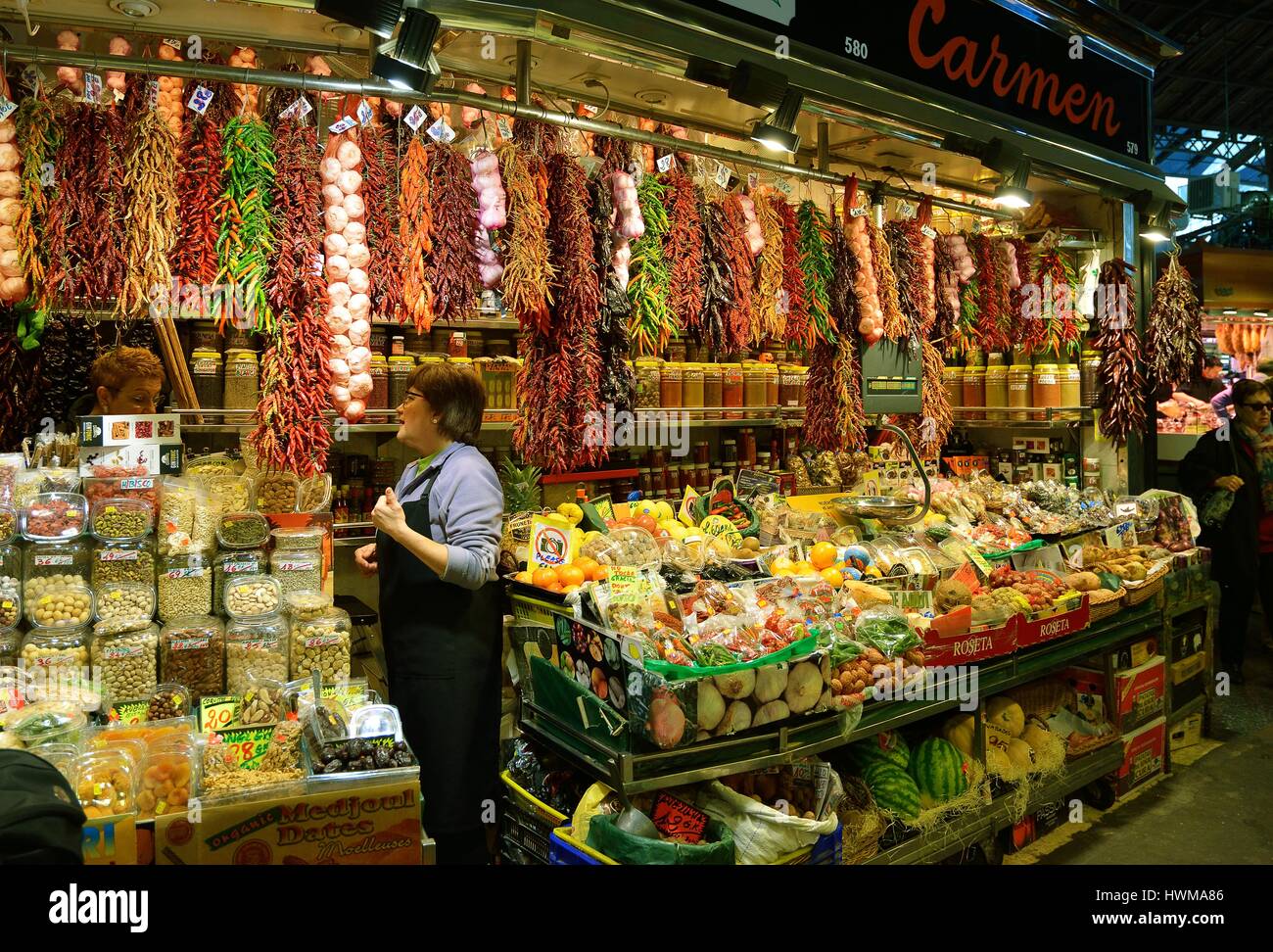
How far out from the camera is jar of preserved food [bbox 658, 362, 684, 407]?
5402mm

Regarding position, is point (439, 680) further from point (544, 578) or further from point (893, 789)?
point (893, 789)

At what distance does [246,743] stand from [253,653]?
0.50 metres

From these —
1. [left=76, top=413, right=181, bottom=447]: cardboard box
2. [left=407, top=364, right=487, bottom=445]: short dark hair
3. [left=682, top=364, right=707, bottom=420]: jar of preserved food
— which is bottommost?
[left=76, top=413, right=181, bottom=447]: cardboard box

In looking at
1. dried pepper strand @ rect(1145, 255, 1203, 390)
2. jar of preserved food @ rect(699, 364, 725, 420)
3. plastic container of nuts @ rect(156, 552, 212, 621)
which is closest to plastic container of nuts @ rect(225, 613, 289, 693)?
plastic container of nuts @ rect(156, 552, 212, 621)

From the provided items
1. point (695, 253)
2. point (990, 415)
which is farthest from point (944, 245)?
point (695, 253)

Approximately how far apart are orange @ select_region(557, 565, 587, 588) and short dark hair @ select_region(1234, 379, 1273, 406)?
5.60 metres

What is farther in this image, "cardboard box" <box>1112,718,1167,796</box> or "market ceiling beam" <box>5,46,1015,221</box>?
"cardboard box" <box>1112,718,1167,796</box>

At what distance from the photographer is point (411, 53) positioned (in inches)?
103

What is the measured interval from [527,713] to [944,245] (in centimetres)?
391

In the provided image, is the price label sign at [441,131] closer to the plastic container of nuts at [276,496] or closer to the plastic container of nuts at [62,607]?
the plastic container of nuts at [276,496]

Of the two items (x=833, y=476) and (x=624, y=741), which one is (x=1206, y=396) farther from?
(x=624, y=741)

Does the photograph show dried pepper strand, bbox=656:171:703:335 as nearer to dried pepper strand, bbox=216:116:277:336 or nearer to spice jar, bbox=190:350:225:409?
dried pepper strand, bbox=216:116:277:336

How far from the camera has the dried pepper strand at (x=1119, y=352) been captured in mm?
5930

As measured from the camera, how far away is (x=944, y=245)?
18.0ft
